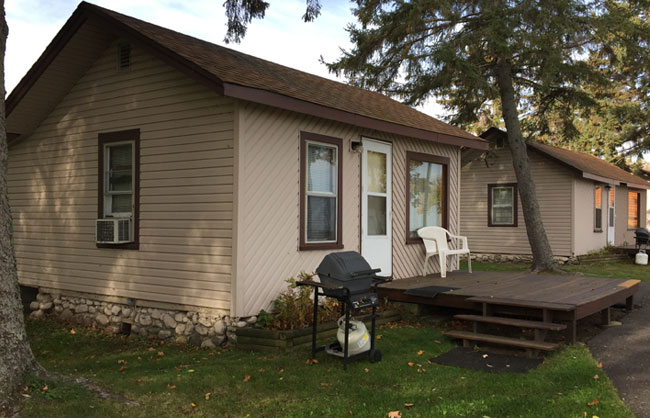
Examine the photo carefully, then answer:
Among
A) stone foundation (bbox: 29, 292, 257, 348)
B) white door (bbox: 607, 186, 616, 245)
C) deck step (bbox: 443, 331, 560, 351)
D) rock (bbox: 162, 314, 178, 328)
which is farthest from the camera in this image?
white door (bbox: 607, 186, 616, 245)

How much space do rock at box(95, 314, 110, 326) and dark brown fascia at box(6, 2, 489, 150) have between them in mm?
3327

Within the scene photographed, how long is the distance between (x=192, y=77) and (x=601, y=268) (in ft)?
41.6

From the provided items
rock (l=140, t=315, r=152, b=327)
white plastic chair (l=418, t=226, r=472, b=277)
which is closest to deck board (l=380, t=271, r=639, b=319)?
white plastic chair (l=418, t=226, r=472, b=277)

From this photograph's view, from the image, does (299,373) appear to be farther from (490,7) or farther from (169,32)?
(490,7)

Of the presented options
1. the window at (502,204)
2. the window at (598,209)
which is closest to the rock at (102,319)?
the window at (502,204)

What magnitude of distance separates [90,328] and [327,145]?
415 cm

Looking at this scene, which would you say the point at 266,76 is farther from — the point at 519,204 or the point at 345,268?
the point at 519,204

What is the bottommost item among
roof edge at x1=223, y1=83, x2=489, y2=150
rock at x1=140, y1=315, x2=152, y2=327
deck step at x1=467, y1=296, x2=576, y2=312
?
rock at x1=140, y1=315, x2=152, y2=327

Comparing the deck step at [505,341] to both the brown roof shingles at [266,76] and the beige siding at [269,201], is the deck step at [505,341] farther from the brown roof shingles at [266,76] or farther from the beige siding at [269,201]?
the brown roof shingles at [266,76]

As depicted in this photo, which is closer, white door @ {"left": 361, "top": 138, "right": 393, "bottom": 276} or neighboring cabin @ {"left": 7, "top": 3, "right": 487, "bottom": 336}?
neighboring cabin @ {"left": 7, "top": 3, "right": 487, "bottom": 336}

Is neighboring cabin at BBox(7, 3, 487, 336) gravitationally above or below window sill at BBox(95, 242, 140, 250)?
above

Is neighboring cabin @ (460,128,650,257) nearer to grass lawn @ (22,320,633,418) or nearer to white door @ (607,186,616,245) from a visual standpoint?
white door @ (607,186,616,245)

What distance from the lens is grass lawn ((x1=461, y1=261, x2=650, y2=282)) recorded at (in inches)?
535

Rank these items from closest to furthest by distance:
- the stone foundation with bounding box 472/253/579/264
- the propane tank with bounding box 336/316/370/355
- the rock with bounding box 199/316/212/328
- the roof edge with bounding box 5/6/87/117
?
the propane tank with bounding box 336/316/370/355
the rock with bounding box 199/316/212/328
the roof edge with bounding box 5/6/87/117
the stone foundation with bounding box 472/253/579/264
